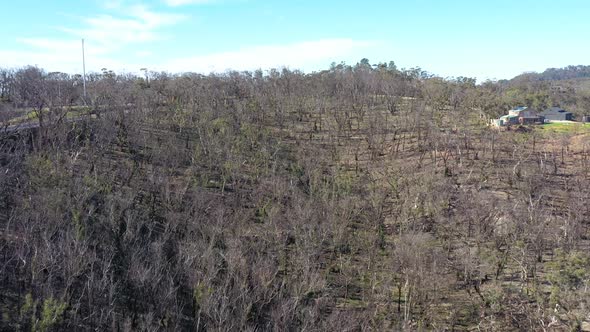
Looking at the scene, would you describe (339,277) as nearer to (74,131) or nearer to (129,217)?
(129,217)

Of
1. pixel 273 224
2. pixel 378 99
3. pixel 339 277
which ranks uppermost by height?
pixel 378 99

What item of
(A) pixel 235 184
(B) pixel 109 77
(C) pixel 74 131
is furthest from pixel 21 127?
(B) pixel 109 77

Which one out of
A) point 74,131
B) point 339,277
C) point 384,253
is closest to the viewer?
point 339,277

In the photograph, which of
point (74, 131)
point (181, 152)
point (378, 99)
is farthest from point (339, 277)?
point (378, 99)

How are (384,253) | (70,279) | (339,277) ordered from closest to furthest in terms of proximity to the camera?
(70,279)
(339,277)
(384,253)

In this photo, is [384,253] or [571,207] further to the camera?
[571,207]

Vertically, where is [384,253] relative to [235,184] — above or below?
below
